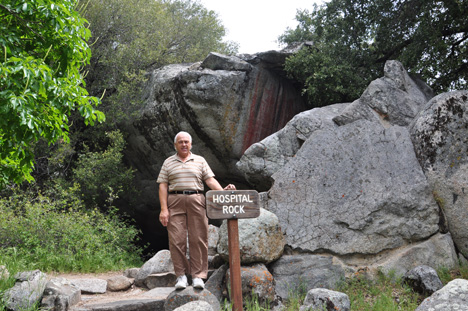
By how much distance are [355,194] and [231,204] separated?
3.03 m

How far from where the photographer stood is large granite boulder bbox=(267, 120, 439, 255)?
6.46m

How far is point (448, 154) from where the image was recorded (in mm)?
6648

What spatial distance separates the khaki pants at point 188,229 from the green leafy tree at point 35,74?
1.58m

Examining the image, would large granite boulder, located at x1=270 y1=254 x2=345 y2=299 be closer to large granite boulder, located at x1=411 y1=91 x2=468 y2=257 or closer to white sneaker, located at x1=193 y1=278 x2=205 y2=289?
white sneaker, located at x1=193 y1=278 x2=205 y2=289

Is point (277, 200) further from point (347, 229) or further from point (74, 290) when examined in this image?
point (74, 290)

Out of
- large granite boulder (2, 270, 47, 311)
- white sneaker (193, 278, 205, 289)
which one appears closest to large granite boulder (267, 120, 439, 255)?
white sneaker (193, 278, 205, 289)

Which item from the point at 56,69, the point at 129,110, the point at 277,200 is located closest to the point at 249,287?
the point at 277,200

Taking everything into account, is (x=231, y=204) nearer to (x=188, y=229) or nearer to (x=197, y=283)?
(x=188, y=229)

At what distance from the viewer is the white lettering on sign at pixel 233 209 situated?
4.41 meters

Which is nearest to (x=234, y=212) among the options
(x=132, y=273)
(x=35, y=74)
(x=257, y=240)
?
(x=257, y=240)

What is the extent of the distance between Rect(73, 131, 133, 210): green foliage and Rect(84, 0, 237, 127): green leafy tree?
34.1 inches

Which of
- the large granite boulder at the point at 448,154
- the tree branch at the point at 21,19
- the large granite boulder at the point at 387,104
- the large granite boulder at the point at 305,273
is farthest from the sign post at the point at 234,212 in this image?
the large granite boulder at the point at 448,154

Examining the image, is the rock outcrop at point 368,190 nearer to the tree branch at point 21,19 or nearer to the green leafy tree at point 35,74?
the green leafy tree at point 35,74

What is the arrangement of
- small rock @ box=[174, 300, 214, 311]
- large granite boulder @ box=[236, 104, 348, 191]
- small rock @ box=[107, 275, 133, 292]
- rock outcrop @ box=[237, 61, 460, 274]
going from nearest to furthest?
small rock @ box=[174, 300, 214, 311]
rock outcrop @ box=[237, 61, 460, 274]
small rock @ box=[107, 275, 133, 292]
large granite boulder @ box=[236, 104, 348, 191]
